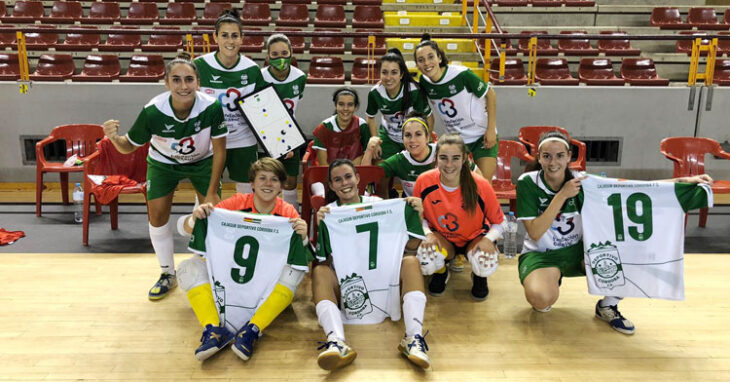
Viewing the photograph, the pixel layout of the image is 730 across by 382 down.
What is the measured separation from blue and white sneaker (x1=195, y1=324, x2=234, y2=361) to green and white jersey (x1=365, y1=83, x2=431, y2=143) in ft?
6.27

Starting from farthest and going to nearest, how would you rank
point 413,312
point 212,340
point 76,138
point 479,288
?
1. point 76,138
2. point 479,288
3. point 413,312
4. point 212,340

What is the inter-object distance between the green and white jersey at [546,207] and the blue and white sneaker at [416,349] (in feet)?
3.01

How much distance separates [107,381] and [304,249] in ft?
3.62

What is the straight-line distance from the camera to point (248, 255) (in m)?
2.95

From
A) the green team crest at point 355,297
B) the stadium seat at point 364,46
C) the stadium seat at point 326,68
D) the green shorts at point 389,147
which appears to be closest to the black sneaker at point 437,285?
the green team crest at point 355,297

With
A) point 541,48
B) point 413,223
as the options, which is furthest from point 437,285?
point 541,48

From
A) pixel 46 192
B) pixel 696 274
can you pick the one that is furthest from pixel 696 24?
pixel 46 192

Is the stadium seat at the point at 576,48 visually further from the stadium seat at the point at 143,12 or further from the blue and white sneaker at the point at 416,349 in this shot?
the blue and white sneaker at the point at 416,349

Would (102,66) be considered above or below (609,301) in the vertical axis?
above

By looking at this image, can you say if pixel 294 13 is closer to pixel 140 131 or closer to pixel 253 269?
pixel 140 131

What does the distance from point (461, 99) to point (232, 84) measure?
1553 mm

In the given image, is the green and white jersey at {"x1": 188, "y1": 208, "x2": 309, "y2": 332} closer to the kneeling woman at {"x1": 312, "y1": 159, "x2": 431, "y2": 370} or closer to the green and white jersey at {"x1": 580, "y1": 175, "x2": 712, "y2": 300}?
the kneeling woman at {"x1": 312, "y1": 159, "x2": 431, "y2": 370}

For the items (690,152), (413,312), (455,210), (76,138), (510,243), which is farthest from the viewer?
(76,138)

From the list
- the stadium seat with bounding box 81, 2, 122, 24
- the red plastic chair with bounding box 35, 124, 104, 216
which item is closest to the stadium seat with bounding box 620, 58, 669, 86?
the red plastic chair with bounding box 35, 124, 104, 216
